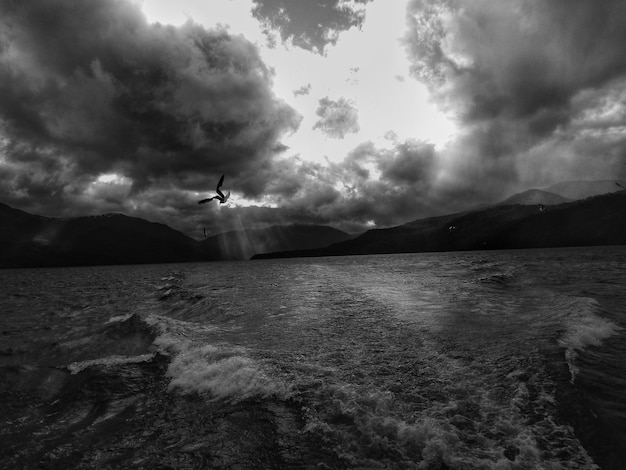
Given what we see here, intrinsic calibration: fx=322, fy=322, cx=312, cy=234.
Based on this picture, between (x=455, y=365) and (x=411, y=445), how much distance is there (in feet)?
17.9

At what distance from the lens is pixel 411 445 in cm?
747

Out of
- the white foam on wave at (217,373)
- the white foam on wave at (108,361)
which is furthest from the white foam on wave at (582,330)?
the white foam on wave at (108,361)

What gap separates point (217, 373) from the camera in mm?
12094

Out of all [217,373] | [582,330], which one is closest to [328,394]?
[217,373]

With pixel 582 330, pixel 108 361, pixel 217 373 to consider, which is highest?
pixel 582 330

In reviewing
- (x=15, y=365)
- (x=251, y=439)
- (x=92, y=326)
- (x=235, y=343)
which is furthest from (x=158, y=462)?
(x=92, y=326)

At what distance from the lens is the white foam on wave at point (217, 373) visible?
10.7 m

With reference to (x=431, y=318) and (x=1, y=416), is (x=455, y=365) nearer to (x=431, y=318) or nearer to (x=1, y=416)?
(x=431, y=318)

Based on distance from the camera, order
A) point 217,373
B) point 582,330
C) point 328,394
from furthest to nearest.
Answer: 1. point 582,330
2. point 217,373
3. point 328,394

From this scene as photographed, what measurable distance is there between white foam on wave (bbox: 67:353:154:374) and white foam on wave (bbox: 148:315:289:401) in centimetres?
110

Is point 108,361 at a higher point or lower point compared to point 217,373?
lower

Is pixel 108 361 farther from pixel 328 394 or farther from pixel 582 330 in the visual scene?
pixel 582 330

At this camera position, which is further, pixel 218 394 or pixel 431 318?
pixel 431 318

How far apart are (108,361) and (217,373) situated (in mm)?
6093
